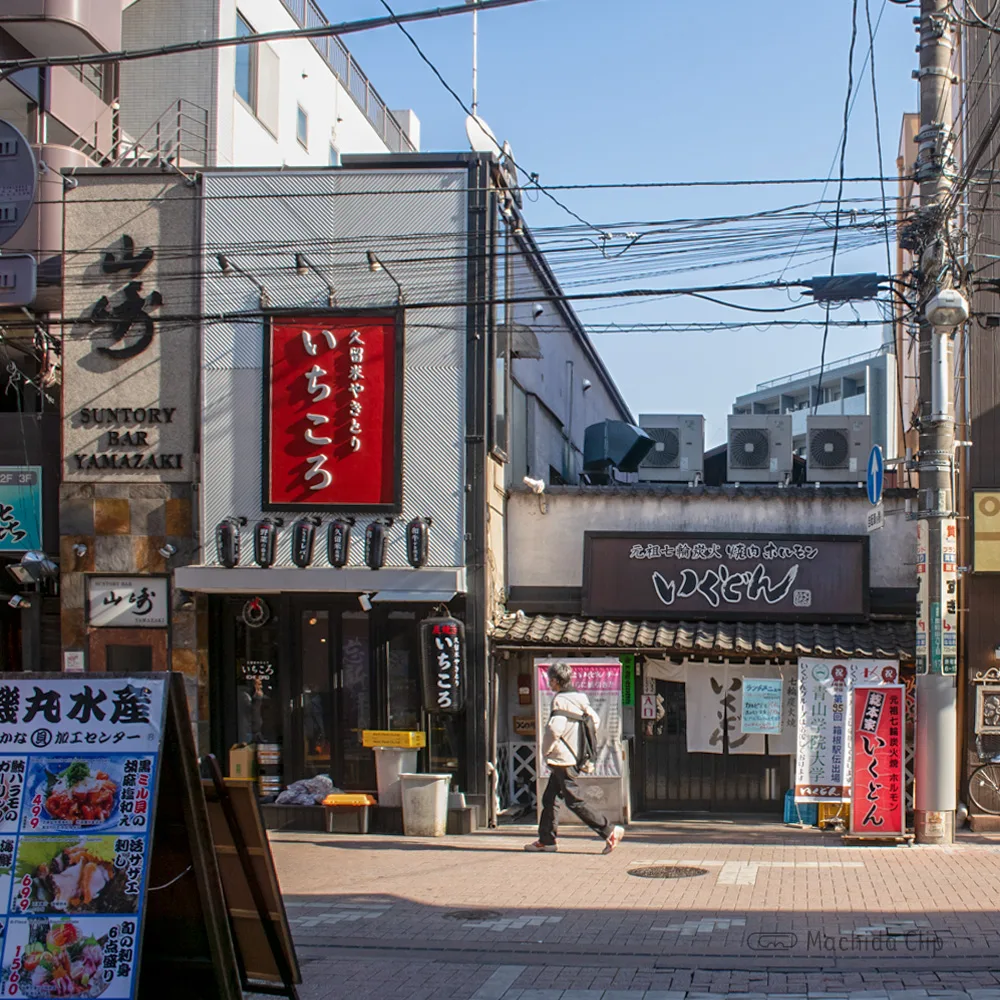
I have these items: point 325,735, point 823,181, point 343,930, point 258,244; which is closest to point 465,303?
point 258,244

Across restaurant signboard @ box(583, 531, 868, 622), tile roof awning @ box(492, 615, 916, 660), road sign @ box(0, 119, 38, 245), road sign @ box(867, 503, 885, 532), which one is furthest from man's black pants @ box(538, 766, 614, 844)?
road sign @ box(0, 119, 38, 245)

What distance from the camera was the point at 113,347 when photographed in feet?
54.9

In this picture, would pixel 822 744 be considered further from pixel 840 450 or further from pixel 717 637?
pixel 840 450

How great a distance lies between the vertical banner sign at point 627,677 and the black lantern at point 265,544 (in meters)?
4.70

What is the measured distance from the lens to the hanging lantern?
15.6m

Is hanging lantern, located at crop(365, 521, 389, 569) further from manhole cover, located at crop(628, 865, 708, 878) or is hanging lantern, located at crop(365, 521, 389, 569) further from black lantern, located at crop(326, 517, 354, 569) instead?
manhole cover, located at crop(628, 865, 708, 878)

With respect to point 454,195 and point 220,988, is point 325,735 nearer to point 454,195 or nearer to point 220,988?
point 454,195

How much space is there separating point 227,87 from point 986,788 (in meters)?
18.2

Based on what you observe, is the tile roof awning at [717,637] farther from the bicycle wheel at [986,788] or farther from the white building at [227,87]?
the white building at [227,87]

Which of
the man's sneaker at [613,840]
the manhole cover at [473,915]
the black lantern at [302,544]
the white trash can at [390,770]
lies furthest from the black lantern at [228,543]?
the manhole cover at [473,915]

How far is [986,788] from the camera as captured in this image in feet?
49.5

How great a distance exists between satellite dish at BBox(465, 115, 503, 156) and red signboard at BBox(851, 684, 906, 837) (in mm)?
8885

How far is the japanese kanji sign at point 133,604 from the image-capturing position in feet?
54.1

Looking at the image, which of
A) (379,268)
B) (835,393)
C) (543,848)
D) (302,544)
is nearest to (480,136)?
(379,268)
